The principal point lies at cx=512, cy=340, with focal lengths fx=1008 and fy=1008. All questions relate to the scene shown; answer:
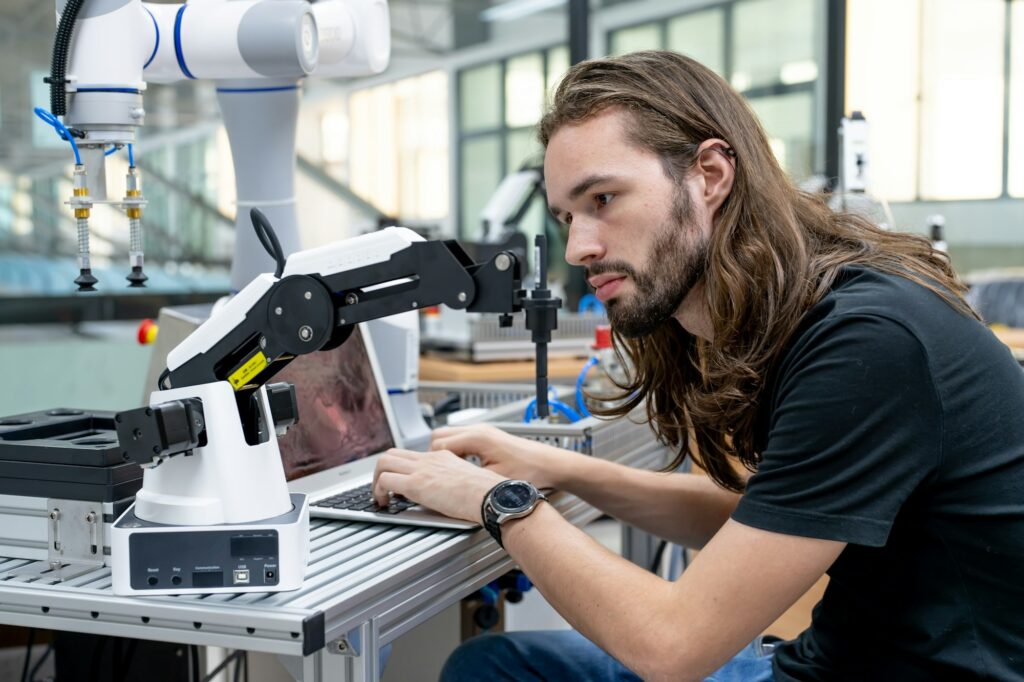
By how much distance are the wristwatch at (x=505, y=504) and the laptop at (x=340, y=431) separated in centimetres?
12

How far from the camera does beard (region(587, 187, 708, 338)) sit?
113 centimetres

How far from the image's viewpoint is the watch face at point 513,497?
3.62 ft

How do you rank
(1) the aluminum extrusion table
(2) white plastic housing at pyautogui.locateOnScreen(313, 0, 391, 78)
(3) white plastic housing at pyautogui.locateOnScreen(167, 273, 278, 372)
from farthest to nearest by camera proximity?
(2) white plastic housing at pyautogui.locateOnScreen(313, 0, 391, 78)
(3) white plastic housing at pyautogui.locateOnScreen(167, 273, 278, 372)
(1) the aluminum extrusion table

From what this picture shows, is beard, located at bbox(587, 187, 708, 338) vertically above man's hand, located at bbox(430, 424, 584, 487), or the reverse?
beard, located at bbox(587, 187, 708, 338)

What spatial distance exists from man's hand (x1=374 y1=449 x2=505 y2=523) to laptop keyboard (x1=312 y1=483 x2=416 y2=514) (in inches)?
0.5

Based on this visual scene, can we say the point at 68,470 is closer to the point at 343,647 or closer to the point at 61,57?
the point at 343,647

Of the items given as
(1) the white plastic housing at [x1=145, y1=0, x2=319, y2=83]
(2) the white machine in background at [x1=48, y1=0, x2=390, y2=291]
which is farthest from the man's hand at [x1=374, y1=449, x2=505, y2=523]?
(1) the white plastic housing at [x1=145, y1=0, x2=319, y2=83]

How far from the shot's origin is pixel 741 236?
1121 millimetres

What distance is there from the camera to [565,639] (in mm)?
1353

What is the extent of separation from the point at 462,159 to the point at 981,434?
3.79 m

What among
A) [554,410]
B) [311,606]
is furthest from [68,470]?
[554,410]

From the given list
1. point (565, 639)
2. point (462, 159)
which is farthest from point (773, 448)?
point (462, 159)

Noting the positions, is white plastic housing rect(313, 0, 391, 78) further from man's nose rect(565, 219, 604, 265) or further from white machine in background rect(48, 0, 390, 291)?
man's nose rect(565, 219, 604, 265)

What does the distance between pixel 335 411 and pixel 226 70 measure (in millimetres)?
551
